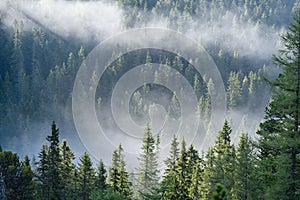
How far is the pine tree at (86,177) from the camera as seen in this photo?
112 feet

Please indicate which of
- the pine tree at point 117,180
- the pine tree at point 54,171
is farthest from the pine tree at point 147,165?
the pine tree at point 54,171

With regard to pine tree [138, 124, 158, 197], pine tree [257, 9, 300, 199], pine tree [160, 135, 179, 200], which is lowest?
pine tree [257, 9, 300, 199]

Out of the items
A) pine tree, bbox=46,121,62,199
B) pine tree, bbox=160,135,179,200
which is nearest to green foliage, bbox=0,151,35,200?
pine tree, bbox=46,121,62,199

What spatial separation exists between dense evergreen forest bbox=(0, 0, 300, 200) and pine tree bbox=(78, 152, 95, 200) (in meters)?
0.10

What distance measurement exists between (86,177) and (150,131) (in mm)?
11312

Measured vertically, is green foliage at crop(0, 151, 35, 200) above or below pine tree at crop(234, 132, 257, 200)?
above

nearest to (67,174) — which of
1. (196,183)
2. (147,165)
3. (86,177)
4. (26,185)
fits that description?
(86,177)

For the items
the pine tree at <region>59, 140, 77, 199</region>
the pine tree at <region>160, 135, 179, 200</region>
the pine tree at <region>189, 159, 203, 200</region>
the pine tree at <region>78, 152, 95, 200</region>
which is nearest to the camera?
the pine tree at <region>160, 135, 179, 200</region>

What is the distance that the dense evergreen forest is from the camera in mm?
15508

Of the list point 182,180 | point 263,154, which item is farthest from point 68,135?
point 263,154

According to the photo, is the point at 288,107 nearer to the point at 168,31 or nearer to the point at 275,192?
the point at 275,192

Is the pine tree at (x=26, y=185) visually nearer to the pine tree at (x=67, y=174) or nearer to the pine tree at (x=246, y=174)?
the pine tree at (x=67, y=174)

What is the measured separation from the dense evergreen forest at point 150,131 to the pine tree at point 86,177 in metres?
0.10

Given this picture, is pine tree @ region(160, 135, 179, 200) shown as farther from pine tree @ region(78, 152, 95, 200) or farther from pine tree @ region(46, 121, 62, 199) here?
pine tree @ region(46, 121, 62, 199)
